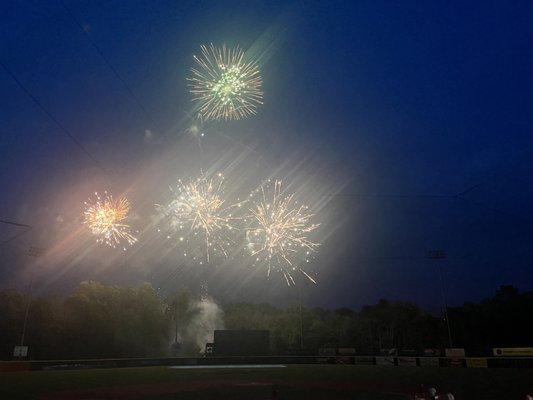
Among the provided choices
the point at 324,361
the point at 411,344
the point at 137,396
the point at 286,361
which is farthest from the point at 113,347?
the point at 411,344

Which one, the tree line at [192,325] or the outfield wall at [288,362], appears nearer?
the outfield wall at [288,362]

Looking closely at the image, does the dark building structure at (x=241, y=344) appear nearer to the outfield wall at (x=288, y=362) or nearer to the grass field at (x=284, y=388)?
the outfield wall at (x=288, y=362)

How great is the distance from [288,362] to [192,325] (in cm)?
5266

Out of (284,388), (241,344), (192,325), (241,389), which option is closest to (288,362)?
(241,344)

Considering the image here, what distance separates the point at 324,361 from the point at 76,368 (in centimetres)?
3130

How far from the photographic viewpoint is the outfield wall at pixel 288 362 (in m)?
42.0

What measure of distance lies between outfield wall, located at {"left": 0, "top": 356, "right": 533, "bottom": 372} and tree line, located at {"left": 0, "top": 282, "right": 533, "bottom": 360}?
3037mm

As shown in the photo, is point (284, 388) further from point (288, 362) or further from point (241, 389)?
point (288, 362)

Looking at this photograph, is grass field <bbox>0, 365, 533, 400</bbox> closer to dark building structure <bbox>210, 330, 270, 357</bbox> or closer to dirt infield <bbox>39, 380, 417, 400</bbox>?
dirt infield <bbox>39, 380, 417, 400</bbox>

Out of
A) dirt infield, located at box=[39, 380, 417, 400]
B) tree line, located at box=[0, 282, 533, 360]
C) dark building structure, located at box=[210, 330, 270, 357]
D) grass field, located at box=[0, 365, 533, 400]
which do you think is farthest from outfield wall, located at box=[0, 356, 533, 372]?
dirt infield, located at box=[39, 380, 417, 400]

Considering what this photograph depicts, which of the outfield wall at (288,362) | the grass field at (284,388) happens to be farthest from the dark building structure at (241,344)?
the grass field at (284,388)

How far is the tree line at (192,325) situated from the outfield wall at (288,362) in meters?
3.04

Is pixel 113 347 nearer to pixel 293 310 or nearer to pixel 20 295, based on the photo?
pixel 20 295

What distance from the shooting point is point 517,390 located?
27.0 m
